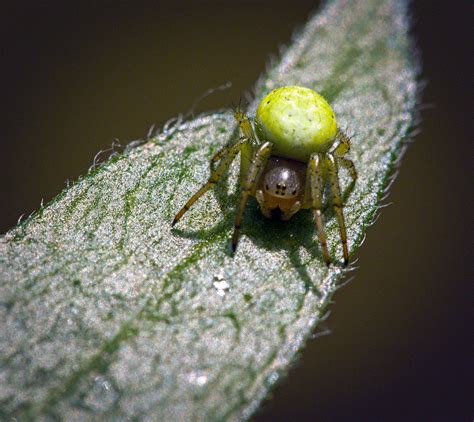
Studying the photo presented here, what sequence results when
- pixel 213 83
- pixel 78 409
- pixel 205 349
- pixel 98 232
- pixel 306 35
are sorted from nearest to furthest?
pixel 78 409 < pixel 205 349 < pixel 98 232 < pixel 306 35 < pixel 213 83

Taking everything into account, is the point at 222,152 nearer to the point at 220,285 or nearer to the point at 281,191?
the point at 281,191

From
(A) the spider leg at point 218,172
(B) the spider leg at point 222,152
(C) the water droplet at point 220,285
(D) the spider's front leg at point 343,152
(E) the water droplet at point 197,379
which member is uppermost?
(B) the spider leg at point 222,152

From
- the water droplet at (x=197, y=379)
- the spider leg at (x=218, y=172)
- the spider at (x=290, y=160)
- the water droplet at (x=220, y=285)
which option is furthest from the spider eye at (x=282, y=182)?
the water droplet at (x=197, y=379)

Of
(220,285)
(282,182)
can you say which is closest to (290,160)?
(282,182)

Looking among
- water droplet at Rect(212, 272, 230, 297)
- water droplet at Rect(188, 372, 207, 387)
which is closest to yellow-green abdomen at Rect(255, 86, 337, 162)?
water droplet at Rect(212, 272, 230, 297)

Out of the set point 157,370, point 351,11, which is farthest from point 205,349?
point 351,11

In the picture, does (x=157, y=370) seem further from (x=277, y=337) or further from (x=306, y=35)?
(x=306, y=35)

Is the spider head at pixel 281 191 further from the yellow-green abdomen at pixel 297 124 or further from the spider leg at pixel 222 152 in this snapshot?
the spider leg at pixel 222 152
